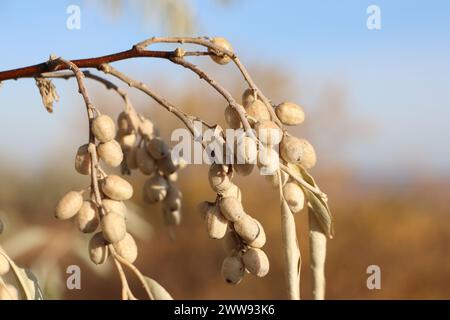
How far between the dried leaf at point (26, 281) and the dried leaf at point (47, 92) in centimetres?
18

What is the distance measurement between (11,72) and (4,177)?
2.99 meters

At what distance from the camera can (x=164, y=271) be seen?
3.45 metres

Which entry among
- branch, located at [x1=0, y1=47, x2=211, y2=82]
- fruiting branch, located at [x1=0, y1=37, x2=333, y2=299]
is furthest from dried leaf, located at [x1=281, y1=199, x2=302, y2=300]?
branch, located at [x1=0, y1=47, x2=211, y2=82]

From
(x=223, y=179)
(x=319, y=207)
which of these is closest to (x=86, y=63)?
(x=223, y=179)

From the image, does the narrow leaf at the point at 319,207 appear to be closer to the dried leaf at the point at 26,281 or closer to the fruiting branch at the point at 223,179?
the fruiting branch at the point at 223,179

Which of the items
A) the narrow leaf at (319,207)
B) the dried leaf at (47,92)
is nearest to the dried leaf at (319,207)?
the narrow leaf at (319,207)

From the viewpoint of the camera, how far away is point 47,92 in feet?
2.30

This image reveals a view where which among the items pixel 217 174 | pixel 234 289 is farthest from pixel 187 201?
pixel 217 174

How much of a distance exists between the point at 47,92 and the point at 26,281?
0.73 feet

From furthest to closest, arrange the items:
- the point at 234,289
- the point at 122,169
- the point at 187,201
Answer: the point at 187,201
the point at 234,289
the point at 122,169

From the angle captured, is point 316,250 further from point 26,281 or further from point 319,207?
point 26,281

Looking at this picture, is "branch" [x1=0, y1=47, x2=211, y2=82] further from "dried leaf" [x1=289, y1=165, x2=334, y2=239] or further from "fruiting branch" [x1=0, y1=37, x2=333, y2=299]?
"dried leaf" [x1=289, y1=165, x2=334, y2=239]
